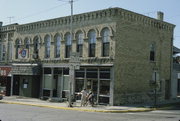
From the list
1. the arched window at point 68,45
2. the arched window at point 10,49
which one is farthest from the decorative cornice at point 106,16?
the arched window at point 10,49

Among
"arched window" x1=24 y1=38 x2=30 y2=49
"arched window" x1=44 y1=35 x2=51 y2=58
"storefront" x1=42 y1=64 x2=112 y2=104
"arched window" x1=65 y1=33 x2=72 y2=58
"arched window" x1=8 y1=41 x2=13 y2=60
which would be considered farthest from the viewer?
"arched window" x1=8 y1=41 x2=13 y2=60

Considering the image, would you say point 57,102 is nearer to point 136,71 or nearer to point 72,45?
point 72,45

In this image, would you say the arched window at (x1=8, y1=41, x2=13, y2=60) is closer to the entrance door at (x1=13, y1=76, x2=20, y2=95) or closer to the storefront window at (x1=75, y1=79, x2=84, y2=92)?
the entrance door at (x1=13, y1=76, x2=20, y2=95)

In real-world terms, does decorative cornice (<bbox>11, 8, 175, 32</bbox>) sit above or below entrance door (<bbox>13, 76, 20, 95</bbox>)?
above

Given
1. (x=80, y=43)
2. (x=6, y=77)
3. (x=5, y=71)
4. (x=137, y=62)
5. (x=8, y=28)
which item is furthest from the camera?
(x=8, y=28)

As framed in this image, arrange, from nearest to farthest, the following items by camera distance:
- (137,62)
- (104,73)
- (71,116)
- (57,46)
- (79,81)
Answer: (71,116)
(104,73)
(137,62)
(79,81)
(57,46)

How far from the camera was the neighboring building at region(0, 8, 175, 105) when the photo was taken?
26.4 metres

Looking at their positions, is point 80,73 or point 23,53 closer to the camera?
point 80,73

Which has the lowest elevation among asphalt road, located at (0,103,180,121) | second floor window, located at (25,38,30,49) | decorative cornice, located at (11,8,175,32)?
asphalt road, located at (0,103,180,121)

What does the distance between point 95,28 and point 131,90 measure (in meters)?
6.35

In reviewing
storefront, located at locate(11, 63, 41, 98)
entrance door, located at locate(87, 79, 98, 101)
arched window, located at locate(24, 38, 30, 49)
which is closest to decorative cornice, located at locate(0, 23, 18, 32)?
arched window, located at locate(24, 38, 30, 49)

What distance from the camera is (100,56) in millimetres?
27016

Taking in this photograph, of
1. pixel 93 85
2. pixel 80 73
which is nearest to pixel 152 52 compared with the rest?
pixel 93 85

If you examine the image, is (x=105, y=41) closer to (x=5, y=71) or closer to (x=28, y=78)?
(x=28, y=78)
